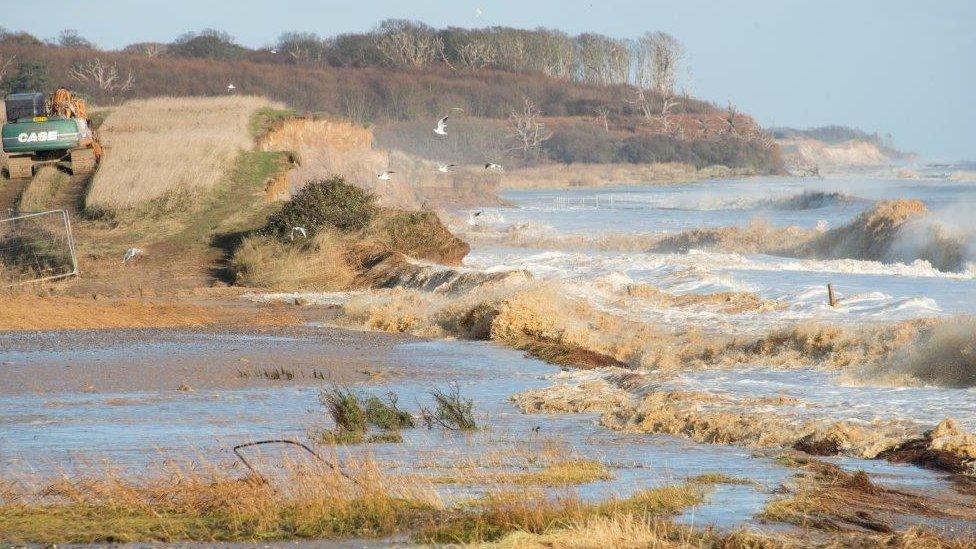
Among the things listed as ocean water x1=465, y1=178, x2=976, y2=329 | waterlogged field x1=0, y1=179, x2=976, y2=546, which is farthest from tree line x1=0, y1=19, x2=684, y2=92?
waterlogged field x1=0, y1=179, x2=976, y2=546

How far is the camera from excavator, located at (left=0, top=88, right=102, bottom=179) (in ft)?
113

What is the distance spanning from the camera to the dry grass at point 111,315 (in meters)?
23.5

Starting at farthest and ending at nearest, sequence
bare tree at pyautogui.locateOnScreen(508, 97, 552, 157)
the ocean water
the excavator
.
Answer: bare tree at pyautogui.locateOnScreen(508, 97, 552, 157), the excavator, the ocean water

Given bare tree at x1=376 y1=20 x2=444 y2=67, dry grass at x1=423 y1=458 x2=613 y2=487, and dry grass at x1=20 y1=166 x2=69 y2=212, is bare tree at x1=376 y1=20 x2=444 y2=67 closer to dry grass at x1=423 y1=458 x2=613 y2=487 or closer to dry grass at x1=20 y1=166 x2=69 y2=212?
dry grass at x1=20 y1=166 x2=69 y2=212

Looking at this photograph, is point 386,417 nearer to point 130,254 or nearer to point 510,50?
point 130,254

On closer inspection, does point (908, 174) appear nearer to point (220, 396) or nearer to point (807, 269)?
point (807, 269)

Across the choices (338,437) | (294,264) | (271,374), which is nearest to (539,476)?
(338,437)

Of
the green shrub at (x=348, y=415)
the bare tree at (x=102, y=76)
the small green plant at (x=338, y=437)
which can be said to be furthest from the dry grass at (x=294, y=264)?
the bare tree at (x=102, y=76)

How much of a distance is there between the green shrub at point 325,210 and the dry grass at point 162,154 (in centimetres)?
381

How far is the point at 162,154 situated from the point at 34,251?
6803mm

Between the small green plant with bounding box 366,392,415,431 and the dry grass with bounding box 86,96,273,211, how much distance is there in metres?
23.2

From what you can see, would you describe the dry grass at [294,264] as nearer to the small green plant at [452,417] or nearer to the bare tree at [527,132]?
the small green plant at [452,417]

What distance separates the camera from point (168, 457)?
11266mm

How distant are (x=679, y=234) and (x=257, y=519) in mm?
54357
